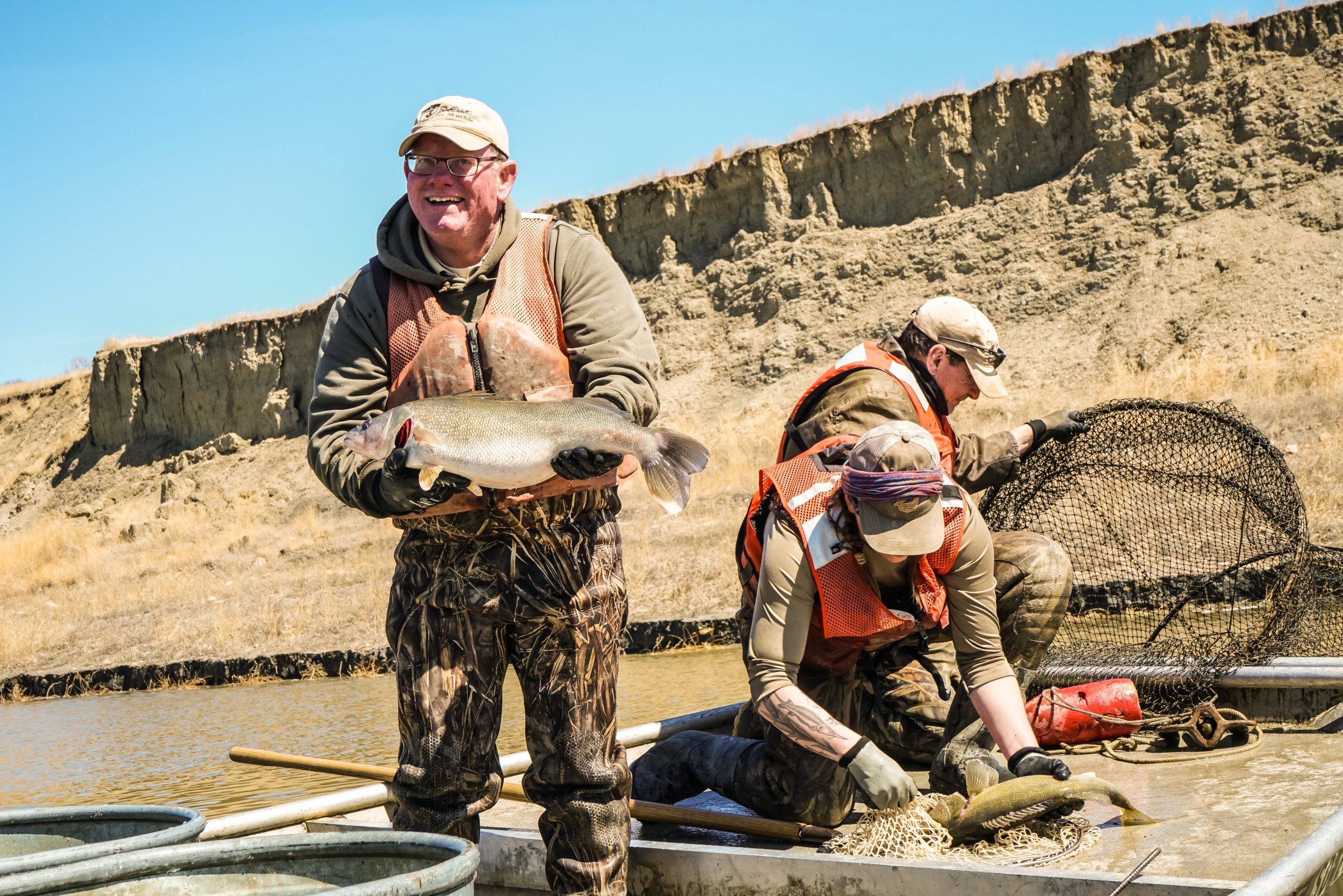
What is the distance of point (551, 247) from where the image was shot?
4066 millimetres

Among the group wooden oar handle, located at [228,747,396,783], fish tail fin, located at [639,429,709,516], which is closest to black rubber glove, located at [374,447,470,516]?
fish tail fin, located at [639,429,709,516]

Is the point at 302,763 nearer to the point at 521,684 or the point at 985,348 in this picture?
the point at 521,684

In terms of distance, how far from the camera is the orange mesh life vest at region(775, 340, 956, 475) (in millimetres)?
5680

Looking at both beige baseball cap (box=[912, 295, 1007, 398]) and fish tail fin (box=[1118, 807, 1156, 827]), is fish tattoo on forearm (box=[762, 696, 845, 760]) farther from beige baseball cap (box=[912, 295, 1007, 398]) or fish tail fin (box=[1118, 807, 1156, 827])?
beige baseball cap (box=[912, 295, 1007, 398])

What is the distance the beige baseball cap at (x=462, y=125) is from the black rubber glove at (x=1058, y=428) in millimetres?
3711

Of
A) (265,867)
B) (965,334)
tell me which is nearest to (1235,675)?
(965,334)

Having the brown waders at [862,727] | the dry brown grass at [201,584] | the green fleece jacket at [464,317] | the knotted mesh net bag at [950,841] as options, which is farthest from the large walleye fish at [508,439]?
the dry brown grass at [201,584]

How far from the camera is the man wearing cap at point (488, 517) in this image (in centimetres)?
381

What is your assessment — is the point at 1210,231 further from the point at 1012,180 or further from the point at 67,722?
the point at 67,722

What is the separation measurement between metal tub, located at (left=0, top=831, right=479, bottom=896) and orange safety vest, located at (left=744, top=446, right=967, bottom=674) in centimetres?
190

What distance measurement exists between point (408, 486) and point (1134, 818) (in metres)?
2.74

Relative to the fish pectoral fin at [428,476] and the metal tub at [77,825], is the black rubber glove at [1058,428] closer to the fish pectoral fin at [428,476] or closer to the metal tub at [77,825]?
the fish pectoral fin at [428,476]

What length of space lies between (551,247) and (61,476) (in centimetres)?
4964

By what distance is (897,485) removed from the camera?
13.8 feet
